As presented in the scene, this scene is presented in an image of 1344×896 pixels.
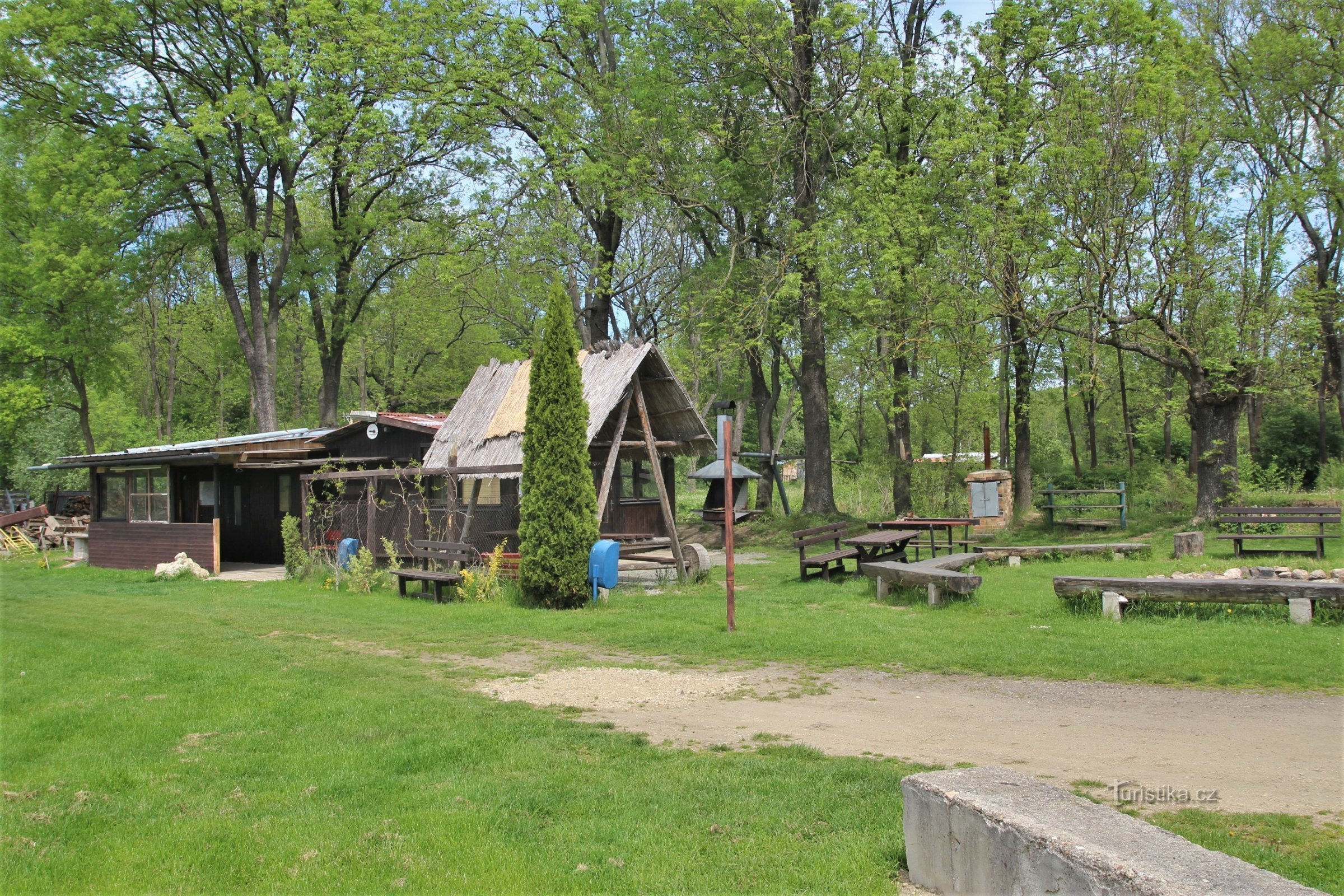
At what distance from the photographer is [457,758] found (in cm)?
603

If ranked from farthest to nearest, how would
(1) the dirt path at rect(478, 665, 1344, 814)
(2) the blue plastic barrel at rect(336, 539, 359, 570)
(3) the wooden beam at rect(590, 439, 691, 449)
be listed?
1. (2) the blue plastic barrel at rect(336, 539, 359, 570)
2. (3) the wooden beam at rect(590, 439, 691, 449)
3. (1) the dirt path at rect(478, 665, 1344, 814)

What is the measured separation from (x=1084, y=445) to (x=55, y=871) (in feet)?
171

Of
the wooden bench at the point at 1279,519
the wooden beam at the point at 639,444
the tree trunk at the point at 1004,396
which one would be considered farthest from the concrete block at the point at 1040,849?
the tree trunk at the point at 1004,396

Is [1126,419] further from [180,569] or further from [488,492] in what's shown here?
[180,569]

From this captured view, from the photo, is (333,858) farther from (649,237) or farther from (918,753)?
(649,237)

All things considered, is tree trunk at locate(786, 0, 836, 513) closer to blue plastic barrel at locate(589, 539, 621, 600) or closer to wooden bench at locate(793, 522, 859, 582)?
wooden bench at locate(793, 522, 859, 582)

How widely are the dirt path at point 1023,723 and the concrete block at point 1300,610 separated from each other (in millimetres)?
3011

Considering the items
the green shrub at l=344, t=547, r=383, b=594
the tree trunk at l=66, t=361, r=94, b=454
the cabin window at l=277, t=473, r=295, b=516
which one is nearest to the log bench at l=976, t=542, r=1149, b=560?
the green shrub at l=344, t=547, r=383, b=594

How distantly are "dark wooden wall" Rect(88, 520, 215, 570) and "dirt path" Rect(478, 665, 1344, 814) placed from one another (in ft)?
51.9

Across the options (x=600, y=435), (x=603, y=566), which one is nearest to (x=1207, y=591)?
(x=603, y=566)

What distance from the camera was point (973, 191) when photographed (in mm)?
22703

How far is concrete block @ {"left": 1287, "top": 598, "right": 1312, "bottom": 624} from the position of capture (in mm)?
9711

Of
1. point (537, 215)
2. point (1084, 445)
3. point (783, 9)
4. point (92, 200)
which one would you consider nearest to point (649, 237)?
point (537, 215)

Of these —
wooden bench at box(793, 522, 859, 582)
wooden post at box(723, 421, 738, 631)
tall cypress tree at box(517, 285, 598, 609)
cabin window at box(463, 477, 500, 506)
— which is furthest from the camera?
cabin window at box(463, 477, 500, 506)
